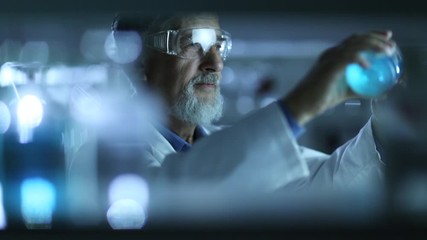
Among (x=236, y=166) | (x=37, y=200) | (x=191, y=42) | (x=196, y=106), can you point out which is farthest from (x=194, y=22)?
(x=37, y=200)

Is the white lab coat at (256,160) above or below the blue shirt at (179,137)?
below

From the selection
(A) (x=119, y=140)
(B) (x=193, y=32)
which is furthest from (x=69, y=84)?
(B) (x=193, y=32)

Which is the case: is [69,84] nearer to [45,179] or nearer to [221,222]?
[45,179]

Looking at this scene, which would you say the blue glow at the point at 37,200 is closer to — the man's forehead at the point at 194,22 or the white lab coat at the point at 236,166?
the white lab coat at the point at 236,166

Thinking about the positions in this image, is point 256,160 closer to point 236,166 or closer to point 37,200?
point 236,166

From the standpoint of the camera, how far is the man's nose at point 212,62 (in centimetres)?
91

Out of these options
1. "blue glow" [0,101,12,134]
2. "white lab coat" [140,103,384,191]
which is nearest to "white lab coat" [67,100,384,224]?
"white lab coat" [140,103,384,191]

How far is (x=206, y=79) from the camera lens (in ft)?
3.08

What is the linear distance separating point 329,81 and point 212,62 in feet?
0.65

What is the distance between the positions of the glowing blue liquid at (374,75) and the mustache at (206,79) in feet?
0.70

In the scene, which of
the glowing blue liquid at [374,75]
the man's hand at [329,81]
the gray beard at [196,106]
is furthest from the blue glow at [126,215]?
the glowing blue liquid at [374,75]

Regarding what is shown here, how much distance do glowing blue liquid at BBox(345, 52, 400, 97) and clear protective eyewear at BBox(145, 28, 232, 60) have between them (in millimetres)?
209

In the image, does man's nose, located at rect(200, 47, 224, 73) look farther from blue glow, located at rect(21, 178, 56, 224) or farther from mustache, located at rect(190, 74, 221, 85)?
blue glow, located at rect(21, 178, 56, 224)

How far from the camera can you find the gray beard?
0.92 metres
